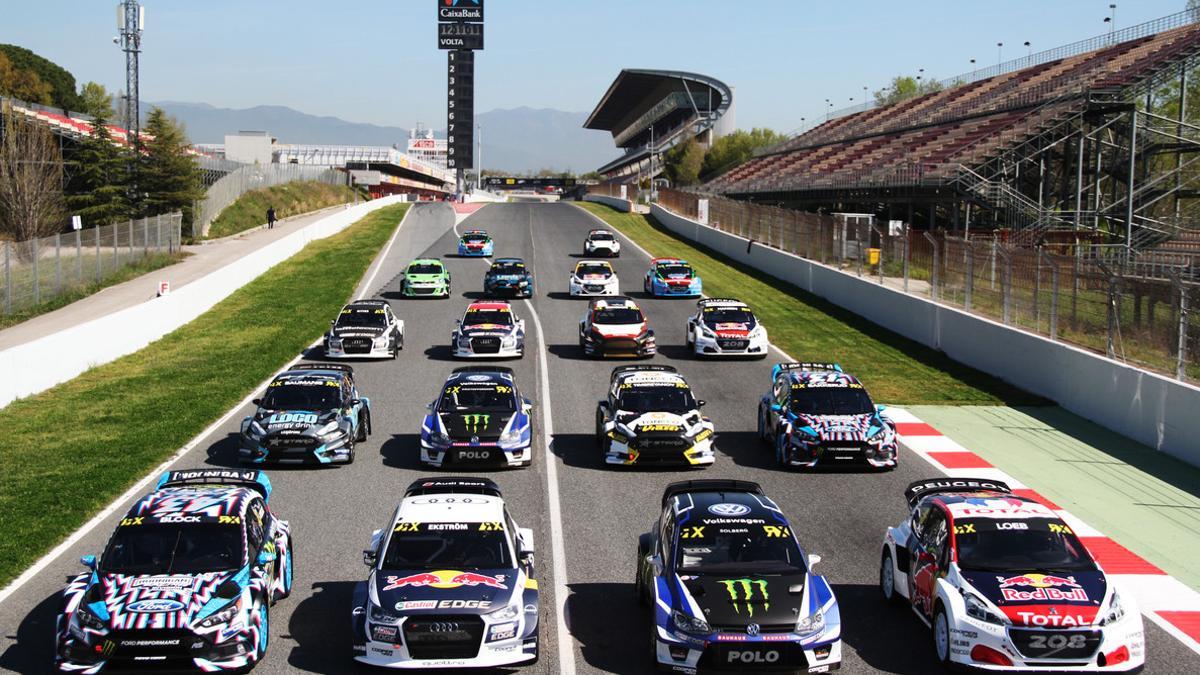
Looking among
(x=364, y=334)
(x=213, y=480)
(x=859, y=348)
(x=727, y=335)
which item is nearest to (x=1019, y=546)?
(x=213, y=480)

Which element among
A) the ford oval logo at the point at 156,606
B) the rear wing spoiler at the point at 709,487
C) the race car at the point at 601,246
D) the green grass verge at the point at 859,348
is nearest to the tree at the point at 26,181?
the race car at the point at 601,246

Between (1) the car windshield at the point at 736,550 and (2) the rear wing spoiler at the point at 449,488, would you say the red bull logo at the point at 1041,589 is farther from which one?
(2) the rear wing spoiler at the point at 449,488

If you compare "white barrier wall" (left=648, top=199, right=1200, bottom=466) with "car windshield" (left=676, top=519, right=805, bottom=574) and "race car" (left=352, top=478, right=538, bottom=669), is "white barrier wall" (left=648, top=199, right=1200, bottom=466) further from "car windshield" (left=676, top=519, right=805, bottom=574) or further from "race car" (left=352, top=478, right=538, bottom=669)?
"race car" (left=352, top=478, right=538, bottom=669)

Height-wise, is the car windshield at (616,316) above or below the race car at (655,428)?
above

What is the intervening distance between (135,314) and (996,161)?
4014 centimetres

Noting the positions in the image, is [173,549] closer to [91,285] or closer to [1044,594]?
[1044,594]

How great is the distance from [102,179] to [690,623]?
59.2 meters

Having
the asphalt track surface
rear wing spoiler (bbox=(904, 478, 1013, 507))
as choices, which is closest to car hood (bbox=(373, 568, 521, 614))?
the asphalt track surface

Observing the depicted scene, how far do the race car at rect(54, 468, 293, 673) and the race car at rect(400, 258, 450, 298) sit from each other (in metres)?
29.2

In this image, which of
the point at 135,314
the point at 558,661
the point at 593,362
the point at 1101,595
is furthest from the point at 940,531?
the point at 135,314

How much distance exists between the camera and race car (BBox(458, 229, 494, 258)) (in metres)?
Answer: 57.0

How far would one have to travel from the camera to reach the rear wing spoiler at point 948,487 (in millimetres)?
13844

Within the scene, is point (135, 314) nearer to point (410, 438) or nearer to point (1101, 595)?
point (410, 438)

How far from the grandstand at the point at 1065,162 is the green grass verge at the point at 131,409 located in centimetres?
2785
